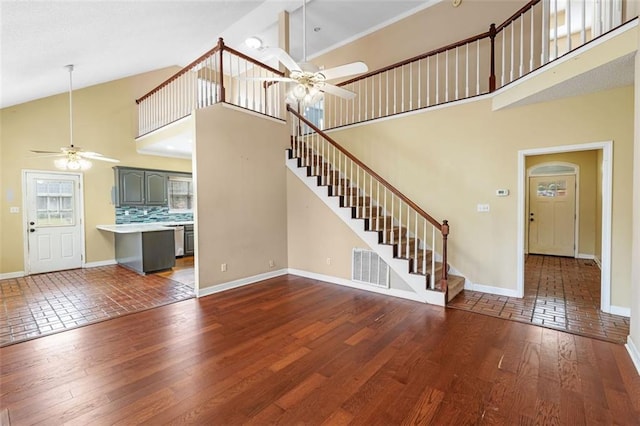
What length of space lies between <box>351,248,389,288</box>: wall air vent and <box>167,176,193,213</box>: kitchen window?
5.49 meters

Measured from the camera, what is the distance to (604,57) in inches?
104

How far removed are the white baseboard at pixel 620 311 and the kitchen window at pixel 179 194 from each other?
8.65 m

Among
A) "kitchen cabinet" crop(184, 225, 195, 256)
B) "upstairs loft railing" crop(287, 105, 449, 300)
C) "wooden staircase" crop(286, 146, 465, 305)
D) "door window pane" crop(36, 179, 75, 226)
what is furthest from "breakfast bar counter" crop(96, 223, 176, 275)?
"upstairs loft railing" crop(287, 105, 449, 300)

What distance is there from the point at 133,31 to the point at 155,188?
4.04 m

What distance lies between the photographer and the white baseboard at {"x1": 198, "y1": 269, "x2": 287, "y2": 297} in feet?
14.4

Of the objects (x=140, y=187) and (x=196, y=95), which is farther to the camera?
(x=140, y=187)

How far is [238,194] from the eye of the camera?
483 centimetres

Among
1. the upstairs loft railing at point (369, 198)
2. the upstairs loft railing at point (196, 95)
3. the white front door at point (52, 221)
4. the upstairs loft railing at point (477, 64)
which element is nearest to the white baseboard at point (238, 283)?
the upstairs loft railing at point (369, 198)

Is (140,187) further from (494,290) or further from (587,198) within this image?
(587,198)

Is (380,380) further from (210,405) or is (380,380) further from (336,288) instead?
(336,288)

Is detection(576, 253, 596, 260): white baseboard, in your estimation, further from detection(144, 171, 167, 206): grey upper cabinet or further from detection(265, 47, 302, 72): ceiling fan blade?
detection(144, 171, 167, 206): grey upper cabinet

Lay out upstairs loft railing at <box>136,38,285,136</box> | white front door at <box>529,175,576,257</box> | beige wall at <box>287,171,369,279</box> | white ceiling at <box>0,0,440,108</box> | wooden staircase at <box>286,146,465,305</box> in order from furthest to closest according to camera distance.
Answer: white front door at <box>529,175,576,257</box> < upstairs loft railing at <box>136,38,285,136</box> < beige wall at <box>287,171,369,279</box> < wooden staircase at <box>286,146,465,305</box> < white ceiling at <box>0,0,440,108</box>

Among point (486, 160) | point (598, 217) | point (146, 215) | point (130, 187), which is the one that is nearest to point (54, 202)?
point (130, 187)

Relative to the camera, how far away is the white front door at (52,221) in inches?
222
